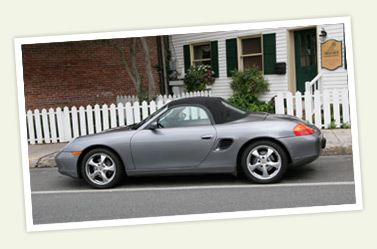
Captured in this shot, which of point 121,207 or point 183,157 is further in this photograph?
point 183,157

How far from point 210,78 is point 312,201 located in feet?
34.1

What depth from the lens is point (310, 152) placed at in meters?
6.25

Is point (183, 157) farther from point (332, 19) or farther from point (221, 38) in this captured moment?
point (221, 38)

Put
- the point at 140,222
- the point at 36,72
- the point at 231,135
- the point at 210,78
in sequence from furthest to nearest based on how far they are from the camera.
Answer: the point at 210,78 < the point at 36,72 < the point at 231,135 < the point at 140,222

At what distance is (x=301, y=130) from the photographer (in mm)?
6262

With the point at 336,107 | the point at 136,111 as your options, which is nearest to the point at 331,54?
the point at 336,107

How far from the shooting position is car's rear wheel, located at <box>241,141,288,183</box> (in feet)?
20.1

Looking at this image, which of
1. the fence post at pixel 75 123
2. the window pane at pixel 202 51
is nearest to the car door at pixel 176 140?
the fence post at pixel 75 123

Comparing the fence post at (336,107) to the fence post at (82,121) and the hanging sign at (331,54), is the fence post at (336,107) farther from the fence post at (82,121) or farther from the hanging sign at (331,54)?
the fence post at (82,121)

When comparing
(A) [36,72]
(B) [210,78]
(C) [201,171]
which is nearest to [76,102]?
(A) [36,72]

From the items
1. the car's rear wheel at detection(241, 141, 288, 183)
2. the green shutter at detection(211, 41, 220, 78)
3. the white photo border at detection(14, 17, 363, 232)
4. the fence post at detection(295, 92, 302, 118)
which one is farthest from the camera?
the green shutter at detection(211, 41, 220, 78)

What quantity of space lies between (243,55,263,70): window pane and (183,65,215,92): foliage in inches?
51.2

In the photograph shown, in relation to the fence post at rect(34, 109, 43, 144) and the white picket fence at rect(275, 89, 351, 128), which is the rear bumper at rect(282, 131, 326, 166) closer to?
the white picket fence at rect(275, 89, 351, 128)

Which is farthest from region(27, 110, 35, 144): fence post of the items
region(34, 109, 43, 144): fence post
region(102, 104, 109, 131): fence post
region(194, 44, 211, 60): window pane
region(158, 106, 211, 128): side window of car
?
region(194, 44, 211, 60): window pane
